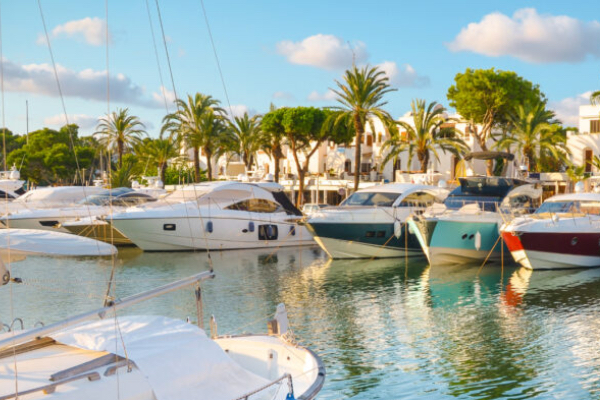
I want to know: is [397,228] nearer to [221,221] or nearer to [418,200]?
[418,200]

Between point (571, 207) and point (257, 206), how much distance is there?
49.1ft

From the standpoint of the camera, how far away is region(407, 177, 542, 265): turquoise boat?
90.5 ft

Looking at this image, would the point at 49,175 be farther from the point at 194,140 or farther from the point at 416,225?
the point at 416,225

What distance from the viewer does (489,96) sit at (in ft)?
197

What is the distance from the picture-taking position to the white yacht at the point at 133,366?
7875 millimetres

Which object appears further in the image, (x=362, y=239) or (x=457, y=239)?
(x=362, y=239)

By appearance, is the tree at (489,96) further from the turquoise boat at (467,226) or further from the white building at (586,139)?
the turquoise boat at (467,226)

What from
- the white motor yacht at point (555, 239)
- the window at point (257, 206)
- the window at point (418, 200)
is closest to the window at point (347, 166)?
the window at point (257, 206)

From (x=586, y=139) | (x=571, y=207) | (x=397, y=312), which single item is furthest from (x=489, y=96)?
(x=397, y=312)

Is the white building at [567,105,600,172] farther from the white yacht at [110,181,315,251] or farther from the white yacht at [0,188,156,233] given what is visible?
the white yacht at [0,188,156,233]

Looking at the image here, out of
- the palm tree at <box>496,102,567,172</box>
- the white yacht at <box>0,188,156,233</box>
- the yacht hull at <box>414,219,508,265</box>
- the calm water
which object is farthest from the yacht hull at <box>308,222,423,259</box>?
the palm tree at <box>496,102,567,172</box>

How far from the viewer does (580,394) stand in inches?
481

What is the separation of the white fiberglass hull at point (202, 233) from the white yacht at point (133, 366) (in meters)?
22.3

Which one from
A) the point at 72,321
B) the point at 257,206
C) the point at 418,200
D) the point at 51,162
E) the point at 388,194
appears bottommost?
the point at 72,321
